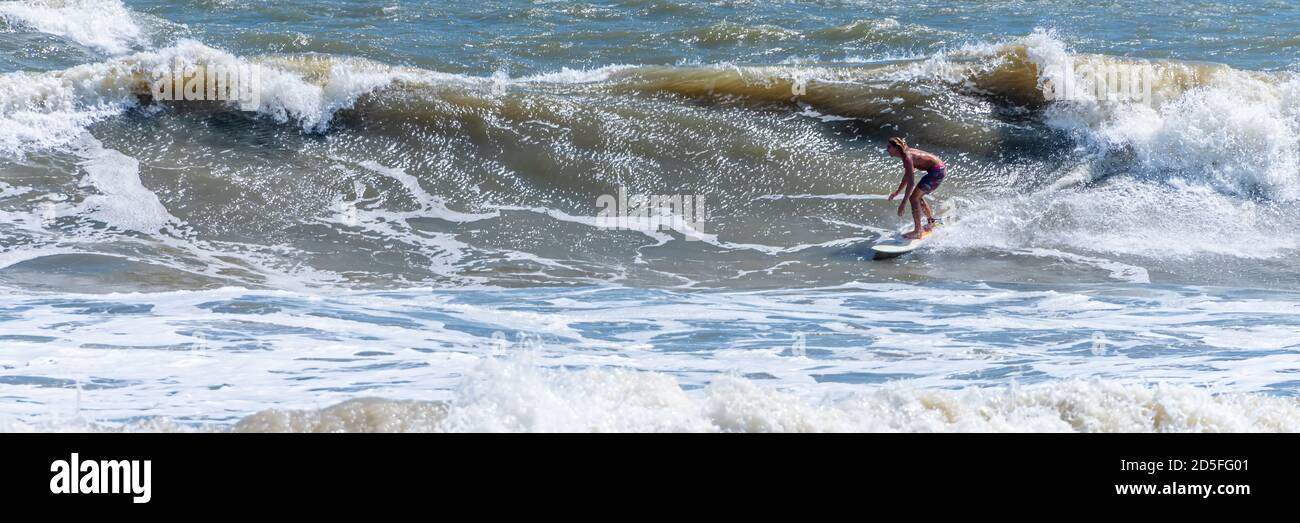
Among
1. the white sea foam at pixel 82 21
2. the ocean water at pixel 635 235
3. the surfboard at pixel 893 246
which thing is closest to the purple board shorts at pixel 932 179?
the ocean water at pixel 635 235

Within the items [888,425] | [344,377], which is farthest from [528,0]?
[888,425]

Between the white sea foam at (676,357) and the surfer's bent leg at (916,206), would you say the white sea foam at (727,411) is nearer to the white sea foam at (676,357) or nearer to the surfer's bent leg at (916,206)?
the white sea foam at (676,357)

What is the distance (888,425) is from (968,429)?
310 millimetres

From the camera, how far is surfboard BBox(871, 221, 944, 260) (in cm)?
1051

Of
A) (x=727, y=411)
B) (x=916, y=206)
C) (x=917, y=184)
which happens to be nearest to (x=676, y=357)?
(x=727, y=411)

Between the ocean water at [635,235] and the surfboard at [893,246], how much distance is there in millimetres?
145

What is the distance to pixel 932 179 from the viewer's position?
11297 mm

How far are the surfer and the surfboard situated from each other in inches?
3.4

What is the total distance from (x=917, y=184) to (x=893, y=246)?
951 mm

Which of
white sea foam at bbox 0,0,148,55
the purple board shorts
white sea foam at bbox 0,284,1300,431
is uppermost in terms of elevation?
white sea foam at bbox 0,0,148,55

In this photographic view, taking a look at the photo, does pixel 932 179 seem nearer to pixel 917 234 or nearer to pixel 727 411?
pixel 917 234

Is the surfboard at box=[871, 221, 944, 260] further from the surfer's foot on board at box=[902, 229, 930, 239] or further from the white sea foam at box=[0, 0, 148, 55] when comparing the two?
the white sea foam at box=[0, 0, 148, 55]

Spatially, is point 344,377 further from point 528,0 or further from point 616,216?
point 528,0

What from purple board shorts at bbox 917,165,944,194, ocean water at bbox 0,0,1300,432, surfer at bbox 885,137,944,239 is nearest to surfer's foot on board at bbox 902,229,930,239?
surfer at bbox 885,137,944,239
